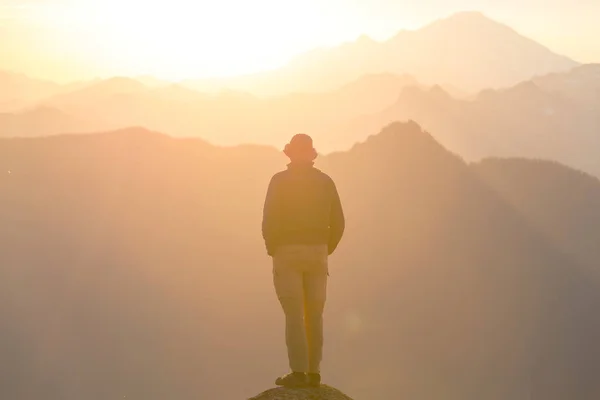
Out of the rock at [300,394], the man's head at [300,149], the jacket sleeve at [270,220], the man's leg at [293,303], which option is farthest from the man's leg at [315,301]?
the man's head at [300,149]

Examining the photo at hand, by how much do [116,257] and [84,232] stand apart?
28.3ft

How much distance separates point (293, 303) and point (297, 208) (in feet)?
3.45

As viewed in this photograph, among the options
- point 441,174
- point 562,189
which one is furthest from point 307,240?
point 562,189

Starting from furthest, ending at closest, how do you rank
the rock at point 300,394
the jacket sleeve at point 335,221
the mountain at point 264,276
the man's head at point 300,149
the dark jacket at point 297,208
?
1. the mountain at point 264,276
2. the jacket sleeve at point 335,221
3. the man's head at point 300,149
4. the dark jacket at point 297,208
5. the rock at point 300,394

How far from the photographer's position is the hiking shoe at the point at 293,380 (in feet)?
29.4

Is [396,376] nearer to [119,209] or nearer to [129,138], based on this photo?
[119,209]

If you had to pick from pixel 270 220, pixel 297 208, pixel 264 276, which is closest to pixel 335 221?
pixel 297 208

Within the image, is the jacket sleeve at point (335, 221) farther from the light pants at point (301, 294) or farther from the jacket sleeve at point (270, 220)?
the jacket sleeve at point (270, 220)

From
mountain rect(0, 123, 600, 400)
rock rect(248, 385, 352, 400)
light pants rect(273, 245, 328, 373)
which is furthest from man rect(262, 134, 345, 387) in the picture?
mountain rect(0, 123, 600, 400)

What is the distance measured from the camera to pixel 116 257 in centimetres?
14662

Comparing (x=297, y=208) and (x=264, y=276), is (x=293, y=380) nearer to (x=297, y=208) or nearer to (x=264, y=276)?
(x=297, y=208)

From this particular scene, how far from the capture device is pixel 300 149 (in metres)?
9.32

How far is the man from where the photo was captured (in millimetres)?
9055

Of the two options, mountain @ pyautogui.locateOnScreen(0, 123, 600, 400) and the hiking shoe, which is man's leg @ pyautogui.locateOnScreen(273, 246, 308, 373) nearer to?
the hiking shoe
